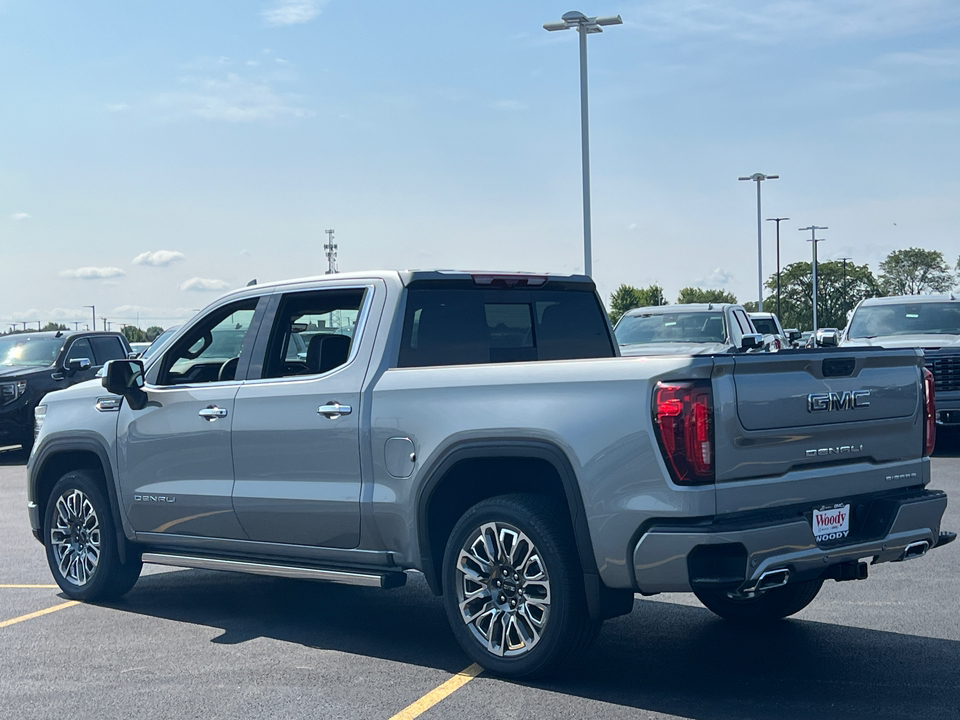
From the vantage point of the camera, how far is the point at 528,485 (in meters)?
5.86

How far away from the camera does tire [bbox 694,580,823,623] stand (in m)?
6.63

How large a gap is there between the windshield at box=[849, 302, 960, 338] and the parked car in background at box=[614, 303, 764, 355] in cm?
160

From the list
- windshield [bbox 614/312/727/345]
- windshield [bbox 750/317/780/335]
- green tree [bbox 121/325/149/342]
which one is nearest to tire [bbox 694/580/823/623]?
windshield [bbox 614/312/727/345]

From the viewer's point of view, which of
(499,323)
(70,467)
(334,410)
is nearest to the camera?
(334,410)

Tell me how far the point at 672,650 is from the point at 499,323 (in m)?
1.99

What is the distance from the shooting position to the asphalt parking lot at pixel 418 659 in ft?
17.3

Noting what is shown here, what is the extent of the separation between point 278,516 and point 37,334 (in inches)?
560

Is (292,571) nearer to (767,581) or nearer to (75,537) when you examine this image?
(75,537)

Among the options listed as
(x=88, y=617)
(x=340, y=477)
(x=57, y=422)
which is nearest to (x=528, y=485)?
(x=340, y=477)

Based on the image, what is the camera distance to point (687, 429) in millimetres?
A: 5031

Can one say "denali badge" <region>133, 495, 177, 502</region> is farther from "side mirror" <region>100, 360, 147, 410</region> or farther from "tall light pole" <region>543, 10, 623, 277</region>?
"tall light pole" <region>543, 10, 623, 277</region>

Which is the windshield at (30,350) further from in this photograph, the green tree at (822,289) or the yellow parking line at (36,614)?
the green tree at (822,289)

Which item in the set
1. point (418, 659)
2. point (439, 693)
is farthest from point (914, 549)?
point (418, 659)

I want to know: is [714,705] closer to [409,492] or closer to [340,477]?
[409,492]
